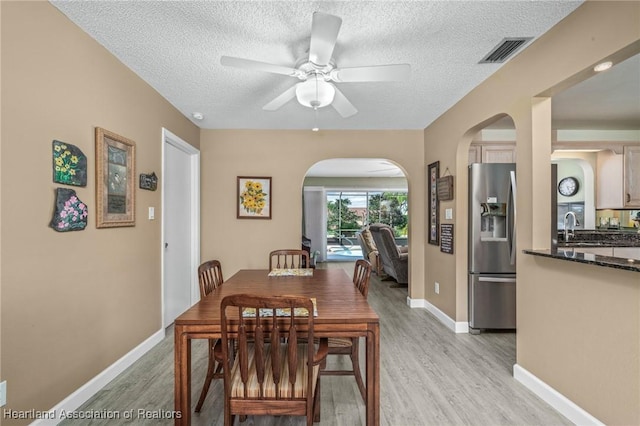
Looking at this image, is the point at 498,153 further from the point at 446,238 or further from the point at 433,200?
the point at 446,238

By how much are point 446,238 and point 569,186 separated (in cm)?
331

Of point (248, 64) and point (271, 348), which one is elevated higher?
point (248, 64)

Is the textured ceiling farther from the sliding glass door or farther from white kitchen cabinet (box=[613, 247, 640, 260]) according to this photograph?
the sliding glass door

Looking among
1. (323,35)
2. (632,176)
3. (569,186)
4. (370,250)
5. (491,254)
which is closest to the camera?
(323,35)

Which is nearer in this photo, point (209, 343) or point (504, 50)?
point (209, 343)

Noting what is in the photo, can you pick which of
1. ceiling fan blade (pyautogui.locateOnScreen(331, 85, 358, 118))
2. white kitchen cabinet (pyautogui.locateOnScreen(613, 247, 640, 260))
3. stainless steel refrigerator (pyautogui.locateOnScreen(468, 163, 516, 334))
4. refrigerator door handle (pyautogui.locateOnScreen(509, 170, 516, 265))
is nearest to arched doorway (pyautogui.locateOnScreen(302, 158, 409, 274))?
stainless steel refrigerator (pyautogui.locateOnScreen(468, 163, 516, 334))

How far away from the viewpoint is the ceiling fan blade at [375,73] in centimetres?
184

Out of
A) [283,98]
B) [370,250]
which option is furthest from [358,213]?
[283,98]

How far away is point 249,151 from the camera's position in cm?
427

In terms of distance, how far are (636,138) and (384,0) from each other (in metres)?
4.68

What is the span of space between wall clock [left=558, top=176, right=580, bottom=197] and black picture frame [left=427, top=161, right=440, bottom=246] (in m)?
2.85

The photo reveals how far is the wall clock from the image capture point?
5.18 meters

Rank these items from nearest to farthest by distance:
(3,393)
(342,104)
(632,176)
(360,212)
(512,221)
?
(3,393) < (342,104) < (512,221) < (632,176) < (360,212)

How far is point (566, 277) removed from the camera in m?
1.92
